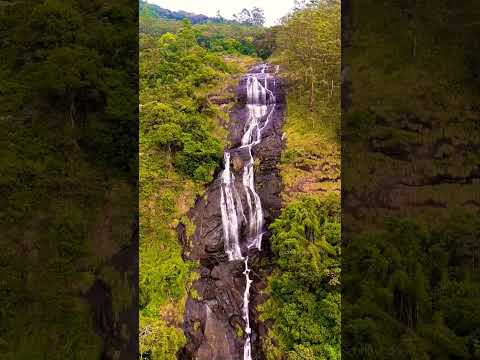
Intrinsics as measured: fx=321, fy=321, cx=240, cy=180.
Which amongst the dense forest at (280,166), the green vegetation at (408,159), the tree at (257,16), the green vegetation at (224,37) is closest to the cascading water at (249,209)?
the dense forest at (280,166)

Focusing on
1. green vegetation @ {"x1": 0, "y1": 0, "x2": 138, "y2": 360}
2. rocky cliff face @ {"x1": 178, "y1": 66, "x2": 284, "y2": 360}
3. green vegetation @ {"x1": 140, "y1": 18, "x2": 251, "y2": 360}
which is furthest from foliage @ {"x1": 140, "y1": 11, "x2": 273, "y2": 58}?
green vegetation @ {"x1": 0, "y1": 0, "x2": 138, "y2": 360}

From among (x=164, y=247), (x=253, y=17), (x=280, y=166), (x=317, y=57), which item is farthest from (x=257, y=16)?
(x=164, y=247)

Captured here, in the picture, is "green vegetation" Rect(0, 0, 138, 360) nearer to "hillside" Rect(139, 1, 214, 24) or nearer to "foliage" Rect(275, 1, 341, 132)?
"foliage" Rect(275, 1, 341, 132)

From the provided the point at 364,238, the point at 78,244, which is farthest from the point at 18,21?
the point at 364,238

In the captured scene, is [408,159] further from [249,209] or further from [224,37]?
[224,37]

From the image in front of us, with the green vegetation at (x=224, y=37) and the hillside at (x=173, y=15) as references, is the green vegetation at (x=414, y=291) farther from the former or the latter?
the hillside at (x=173, y=15)

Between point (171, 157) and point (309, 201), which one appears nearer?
point (309, 201)

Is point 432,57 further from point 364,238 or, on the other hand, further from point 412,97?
point 364,238
